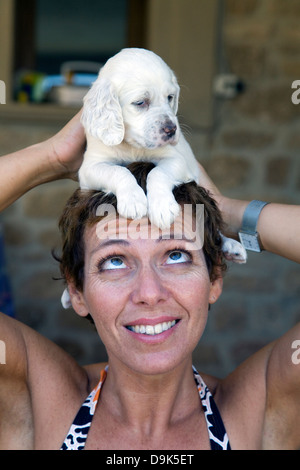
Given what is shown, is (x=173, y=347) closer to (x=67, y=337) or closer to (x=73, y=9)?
(x=67, y=337)

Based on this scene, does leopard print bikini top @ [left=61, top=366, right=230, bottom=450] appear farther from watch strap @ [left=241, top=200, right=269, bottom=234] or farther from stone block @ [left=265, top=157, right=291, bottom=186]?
stone block @ [left=265, top=157, right=291, bottom=186]

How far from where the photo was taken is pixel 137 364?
68.4 inches

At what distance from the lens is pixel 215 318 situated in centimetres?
422

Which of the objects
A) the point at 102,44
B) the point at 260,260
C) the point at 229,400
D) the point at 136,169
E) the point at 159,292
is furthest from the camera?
the point at 102,44

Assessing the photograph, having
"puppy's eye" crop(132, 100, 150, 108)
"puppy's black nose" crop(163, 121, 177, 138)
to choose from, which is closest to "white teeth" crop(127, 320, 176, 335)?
"puppy's black nose" crop(163, 121, 177, 138)

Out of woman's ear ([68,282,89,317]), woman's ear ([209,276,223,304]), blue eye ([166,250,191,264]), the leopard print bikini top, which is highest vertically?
blue eye ([166,250,191,264])

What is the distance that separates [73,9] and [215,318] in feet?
7.75

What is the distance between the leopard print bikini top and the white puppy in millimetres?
599

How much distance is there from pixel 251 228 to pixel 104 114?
1.83 ft

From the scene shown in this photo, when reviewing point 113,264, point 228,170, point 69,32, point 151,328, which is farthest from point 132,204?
point 69,32

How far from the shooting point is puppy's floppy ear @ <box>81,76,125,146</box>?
1781 mm

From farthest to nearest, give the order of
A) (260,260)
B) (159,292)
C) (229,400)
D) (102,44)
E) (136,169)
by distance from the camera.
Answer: (102,44), (260,260), (229,400), (136,169), (159,292)

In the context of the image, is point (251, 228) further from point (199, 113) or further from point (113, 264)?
point (199, 113)
